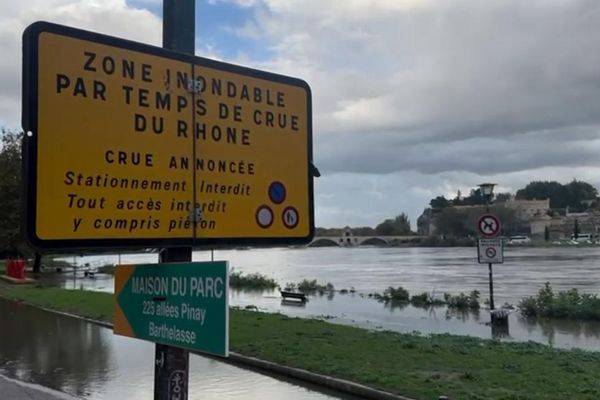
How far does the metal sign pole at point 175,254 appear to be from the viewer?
2.85 m

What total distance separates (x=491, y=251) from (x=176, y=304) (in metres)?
18.4

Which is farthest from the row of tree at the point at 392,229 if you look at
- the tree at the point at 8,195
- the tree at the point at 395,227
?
the tree at the point at 8,195

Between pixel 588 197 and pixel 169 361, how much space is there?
209177mm

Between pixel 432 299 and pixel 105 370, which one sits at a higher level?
pixel 105 370

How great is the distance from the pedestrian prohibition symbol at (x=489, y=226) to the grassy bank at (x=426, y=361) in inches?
229

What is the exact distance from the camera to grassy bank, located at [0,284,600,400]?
865 centimetres

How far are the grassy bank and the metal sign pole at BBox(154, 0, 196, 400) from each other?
600 centimetres

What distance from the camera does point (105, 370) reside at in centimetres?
1109

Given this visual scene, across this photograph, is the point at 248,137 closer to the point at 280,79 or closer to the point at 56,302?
the point at 280,79

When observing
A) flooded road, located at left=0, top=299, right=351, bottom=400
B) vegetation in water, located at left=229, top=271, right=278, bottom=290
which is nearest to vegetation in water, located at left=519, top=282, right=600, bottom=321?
flooded road, located at left=0, top=299, right=351, bottom=400

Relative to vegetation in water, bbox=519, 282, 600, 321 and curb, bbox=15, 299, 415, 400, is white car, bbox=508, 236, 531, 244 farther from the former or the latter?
curb, bbox=15, 299, 415, 400

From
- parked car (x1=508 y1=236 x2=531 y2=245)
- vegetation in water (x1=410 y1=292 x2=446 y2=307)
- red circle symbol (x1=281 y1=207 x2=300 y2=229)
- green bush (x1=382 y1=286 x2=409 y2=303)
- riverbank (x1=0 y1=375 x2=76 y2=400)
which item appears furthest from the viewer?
parked car (x1=508 y1=236 x2=531 y2=245)

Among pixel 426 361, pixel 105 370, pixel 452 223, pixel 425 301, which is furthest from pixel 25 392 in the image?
pixel 452 223

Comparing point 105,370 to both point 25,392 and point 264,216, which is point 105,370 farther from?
point 264,216
